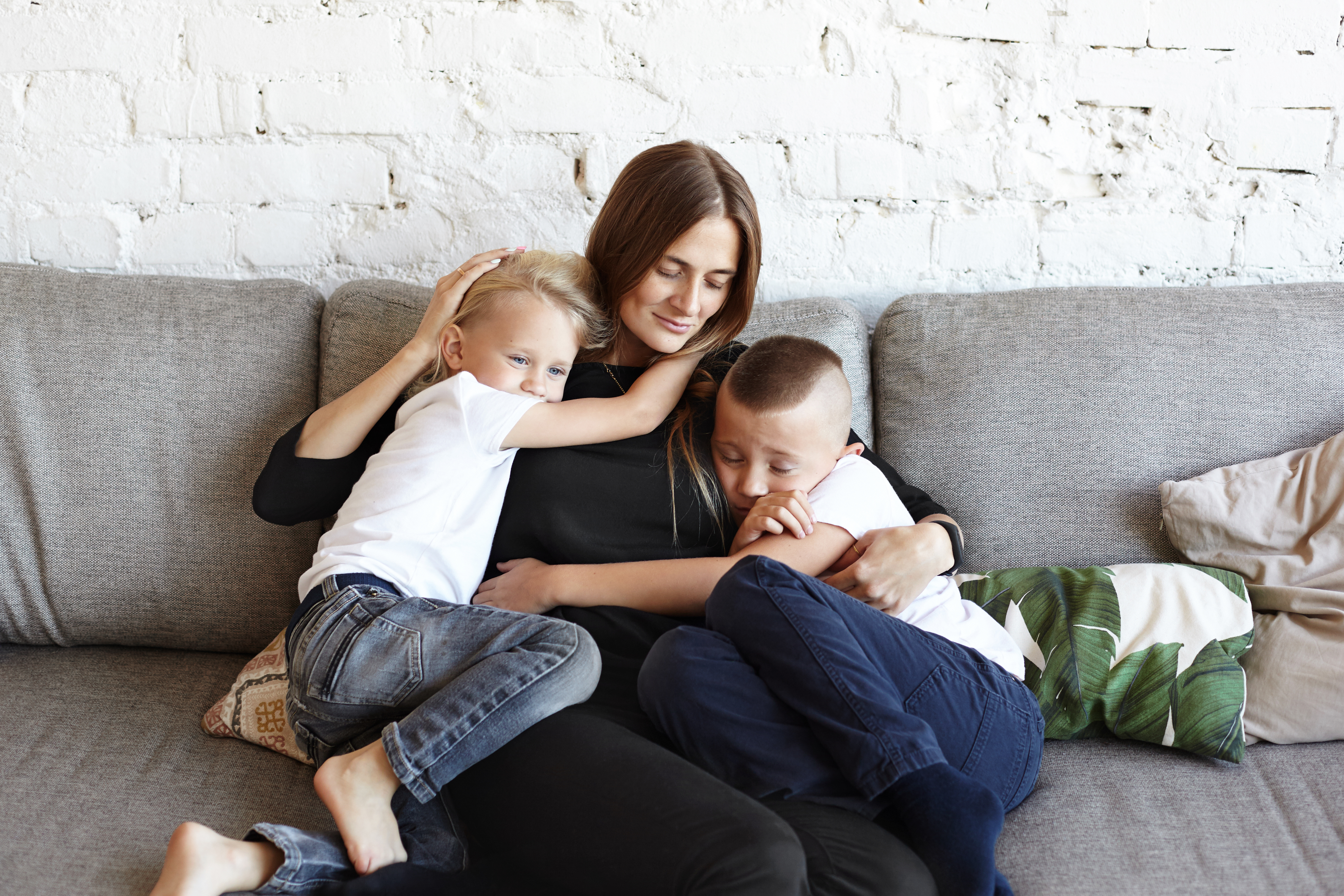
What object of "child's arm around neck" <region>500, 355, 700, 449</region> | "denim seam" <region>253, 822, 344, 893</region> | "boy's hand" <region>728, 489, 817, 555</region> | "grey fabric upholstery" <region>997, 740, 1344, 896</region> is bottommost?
"grey fabric upholstery" <region>997, 740, 1344, 896</region>

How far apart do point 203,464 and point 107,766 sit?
463 mm

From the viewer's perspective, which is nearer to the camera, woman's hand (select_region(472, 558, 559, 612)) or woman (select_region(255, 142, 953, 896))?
woman (select_region(255, 142, 953, 896))

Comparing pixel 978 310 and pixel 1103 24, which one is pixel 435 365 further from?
pixel 1103 24

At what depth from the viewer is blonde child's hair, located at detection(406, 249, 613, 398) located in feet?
4.36

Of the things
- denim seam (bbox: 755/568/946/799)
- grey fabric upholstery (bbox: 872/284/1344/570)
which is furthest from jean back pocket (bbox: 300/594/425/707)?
grey fabric upholstery (bbox: 872/284/1344/570)

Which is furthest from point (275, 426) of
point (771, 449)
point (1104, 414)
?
point (1104, 414)

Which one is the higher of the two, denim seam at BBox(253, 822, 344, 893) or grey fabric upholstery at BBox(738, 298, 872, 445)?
grey fabric upholstery at BBox(738, 298, 872, 445)

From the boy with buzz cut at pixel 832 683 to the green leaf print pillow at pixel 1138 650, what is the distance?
2.6 inches

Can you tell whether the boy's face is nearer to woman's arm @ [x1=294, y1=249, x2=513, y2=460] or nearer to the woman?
the woman

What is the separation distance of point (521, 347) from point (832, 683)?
2.05 ft

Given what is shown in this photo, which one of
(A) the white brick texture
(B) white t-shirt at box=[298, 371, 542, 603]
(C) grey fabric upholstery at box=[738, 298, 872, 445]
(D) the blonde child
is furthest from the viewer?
(A) the white brick texture

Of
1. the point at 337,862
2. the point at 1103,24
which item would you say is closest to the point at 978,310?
the point at 1103,24

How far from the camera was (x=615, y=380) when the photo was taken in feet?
4.72

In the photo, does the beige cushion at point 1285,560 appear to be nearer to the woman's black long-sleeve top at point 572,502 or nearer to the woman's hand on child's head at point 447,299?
the woman's black long-sleeve top at point 572,502
